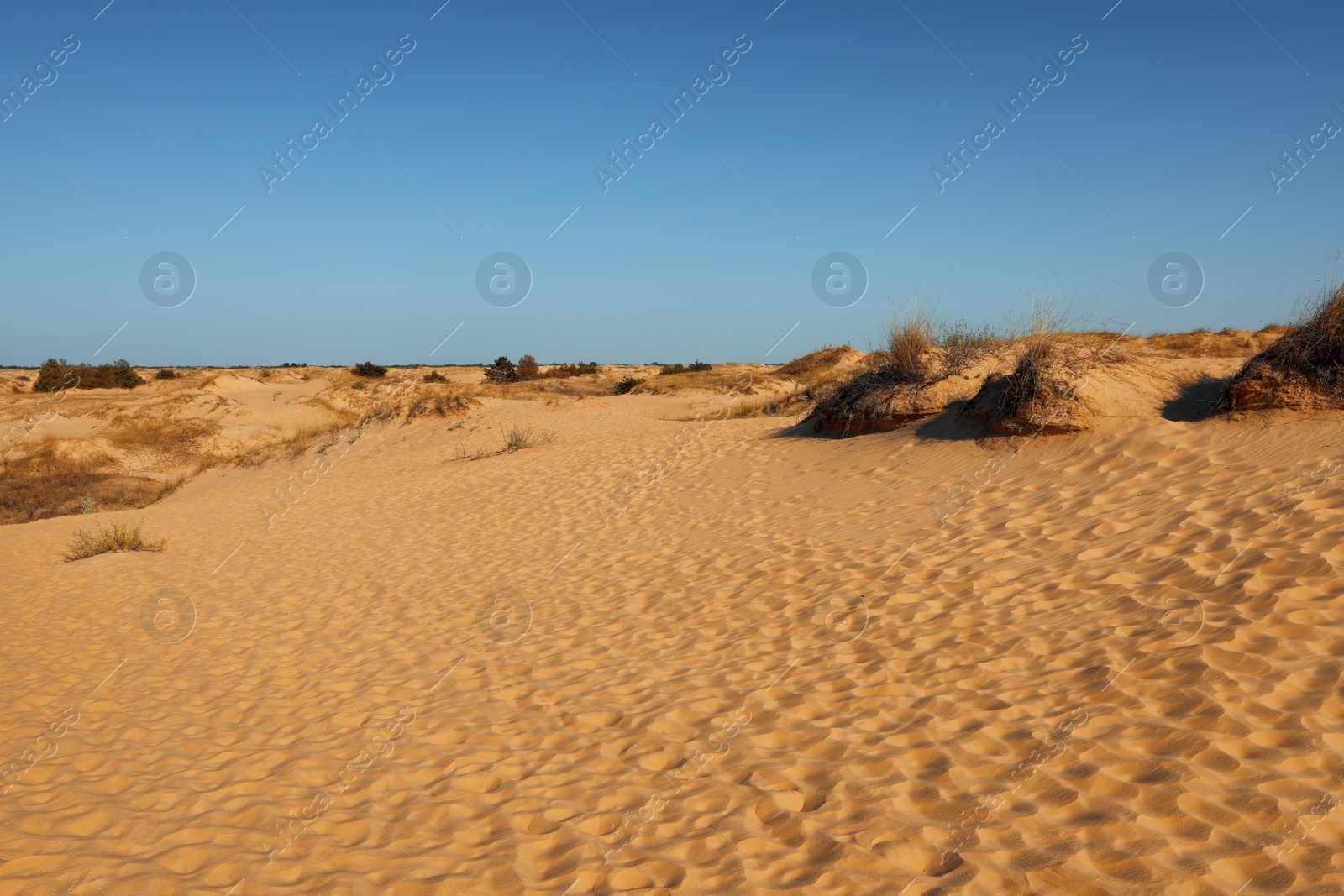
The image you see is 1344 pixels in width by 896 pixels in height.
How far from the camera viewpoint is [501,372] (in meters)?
37.6

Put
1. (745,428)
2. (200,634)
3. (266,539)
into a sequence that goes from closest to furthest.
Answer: (200,634), (266,539), (745,428)

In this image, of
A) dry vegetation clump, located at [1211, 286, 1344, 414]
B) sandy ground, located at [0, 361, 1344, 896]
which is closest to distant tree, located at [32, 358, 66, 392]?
sandy ground, located at [0, 361, 1344, 896]

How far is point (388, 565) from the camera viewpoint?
9297 mm

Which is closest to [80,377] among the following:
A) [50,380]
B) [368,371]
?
[50,380]

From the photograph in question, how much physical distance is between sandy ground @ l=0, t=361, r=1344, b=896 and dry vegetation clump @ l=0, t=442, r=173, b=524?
918cm

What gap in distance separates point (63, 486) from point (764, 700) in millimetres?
21424

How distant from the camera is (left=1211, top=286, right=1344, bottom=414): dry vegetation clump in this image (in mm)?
7449

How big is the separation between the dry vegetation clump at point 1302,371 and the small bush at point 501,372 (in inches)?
1258

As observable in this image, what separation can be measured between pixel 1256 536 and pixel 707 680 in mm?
4078

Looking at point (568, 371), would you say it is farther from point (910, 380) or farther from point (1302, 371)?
point (1302, 371)

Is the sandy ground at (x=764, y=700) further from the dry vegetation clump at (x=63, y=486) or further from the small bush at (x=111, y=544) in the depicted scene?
the dry vegetation clump at (x=63, y=486)

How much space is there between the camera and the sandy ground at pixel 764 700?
116 inches

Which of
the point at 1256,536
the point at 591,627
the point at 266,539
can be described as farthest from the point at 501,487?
the point at 1256,536

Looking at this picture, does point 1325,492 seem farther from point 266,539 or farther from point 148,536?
point 148,536
